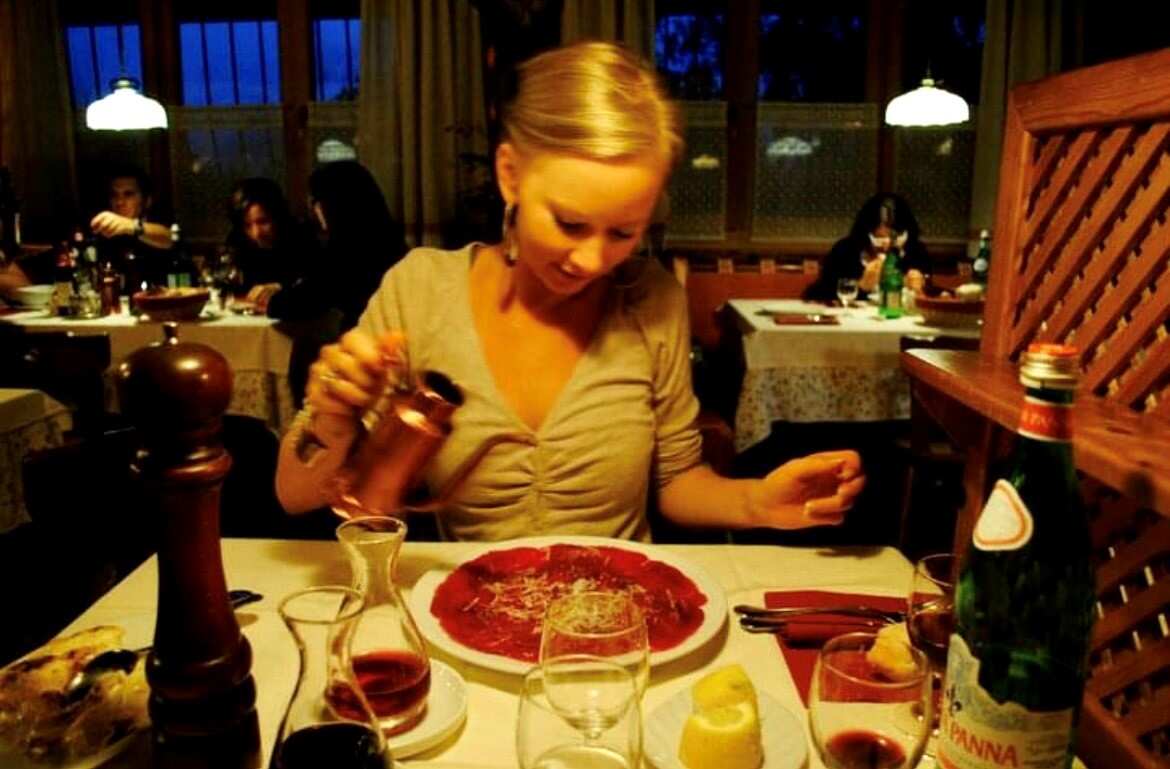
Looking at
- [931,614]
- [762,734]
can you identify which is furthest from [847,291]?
[762,734]

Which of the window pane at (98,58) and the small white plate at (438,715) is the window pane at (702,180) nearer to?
the window pane at (98,58)

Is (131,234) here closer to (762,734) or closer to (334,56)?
(334,56)

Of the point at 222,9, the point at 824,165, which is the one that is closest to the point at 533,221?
the point at 824,165

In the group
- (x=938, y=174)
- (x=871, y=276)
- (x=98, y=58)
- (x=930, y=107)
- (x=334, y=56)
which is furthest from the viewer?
(x=98, y=58)

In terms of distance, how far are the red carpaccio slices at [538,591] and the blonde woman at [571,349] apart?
0.67 ft

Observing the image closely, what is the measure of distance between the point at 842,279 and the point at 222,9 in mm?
4175

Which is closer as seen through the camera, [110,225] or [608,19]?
[110,225]

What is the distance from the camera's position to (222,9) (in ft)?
19.6

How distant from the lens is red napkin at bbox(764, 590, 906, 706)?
3.24 ft

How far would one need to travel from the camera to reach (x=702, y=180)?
5.85m

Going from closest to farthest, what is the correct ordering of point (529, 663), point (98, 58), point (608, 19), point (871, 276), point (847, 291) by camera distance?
point (529, 663)
point (847, 291)
point (871, 276)
point (608, 19)
point (98, 58)

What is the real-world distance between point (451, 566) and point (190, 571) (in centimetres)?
52

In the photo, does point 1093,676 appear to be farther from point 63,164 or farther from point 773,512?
point 63,164

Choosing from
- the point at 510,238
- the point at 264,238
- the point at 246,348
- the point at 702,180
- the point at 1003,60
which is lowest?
the point at 246,348
